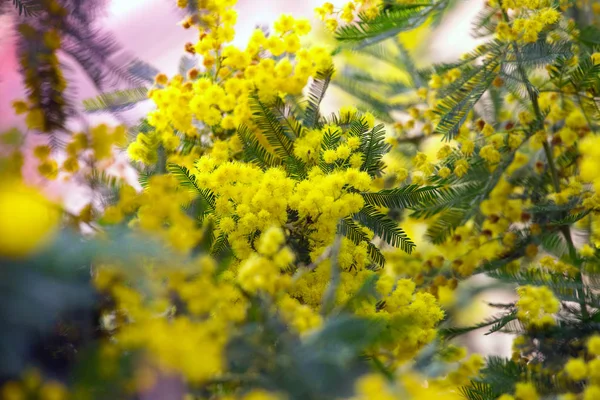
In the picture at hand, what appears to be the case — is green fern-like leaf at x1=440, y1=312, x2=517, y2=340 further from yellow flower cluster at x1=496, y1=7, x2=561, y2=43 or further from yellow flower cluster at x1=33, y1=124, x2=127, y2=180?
yellow flower cluster at x1=33, y1=124, x2=127, y2=180

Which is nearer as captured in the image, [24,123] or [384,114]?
[24,123]

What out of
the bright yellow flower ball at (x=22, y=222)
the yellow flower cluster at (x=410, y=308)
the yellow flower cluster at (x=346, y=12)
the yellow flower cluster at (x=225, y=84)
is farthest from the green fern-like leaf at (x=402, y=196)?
the bright yellow flower ball at (x=22, y=222)

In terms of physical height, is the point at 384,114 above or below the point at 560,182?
above

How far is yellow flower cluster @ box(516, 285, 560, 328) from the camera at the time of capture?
86 centimetres

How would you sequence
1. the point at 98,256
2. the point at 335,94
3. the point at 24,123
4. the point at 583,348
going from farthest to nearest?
1. the point at 335,94
2. the point at 583,348
3. the point at 24,123
4. the point at 98,256

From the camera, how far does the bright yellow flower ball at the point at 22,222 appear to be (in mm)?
472

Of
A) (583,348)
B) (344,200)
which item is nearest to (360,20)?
(344,200)

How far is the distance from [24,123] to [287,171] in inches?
19.0

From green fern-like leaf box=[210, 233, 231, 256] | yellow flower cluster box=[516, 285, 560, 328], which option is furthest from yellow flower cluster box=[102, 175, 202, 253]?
yellow flower cluster box=[516, 285, 560, 328]

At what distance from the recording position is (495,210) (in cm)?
132

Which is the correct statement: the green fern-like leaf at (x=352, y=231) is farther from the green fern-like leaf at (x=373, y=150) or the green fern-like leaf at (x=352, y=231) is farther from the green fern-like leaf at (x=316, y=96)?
the green fern-like leaf at (x=316, y=96)

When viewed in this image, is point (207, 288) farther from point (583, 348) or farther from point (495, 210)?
point (495, 210)

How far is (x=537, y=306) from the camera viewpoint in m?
0.87

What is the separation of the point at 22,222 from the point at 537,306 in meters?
0.67
